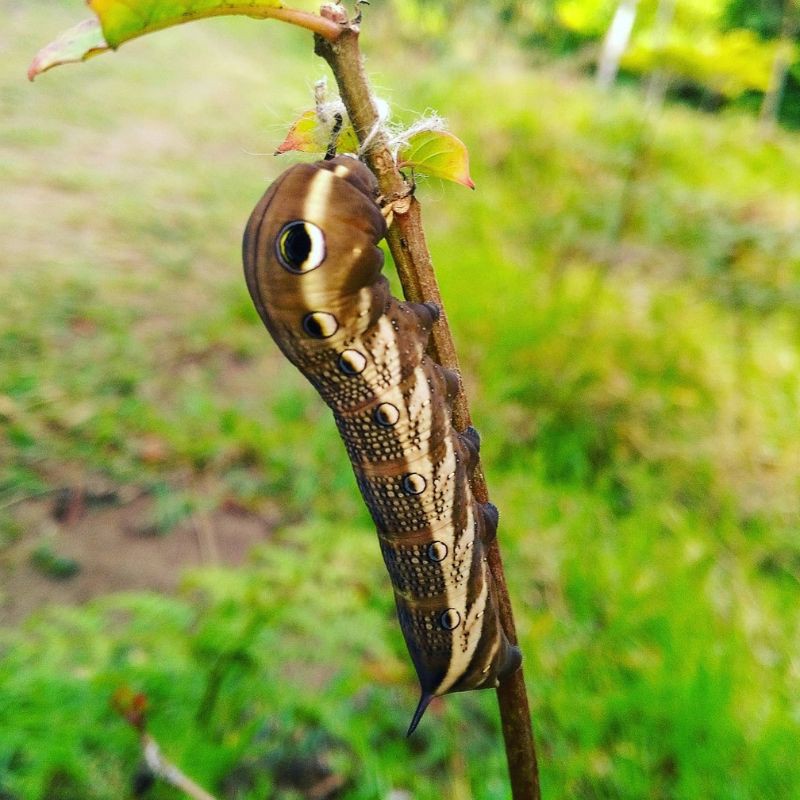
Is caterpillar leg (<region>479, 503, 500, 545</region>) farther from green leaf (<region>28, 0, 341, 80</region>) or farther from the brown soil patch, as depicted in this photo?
the brown soil patch

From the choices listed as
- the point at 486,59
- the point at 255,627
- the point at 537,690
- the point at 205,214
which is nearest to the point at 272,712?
the point at 255,627

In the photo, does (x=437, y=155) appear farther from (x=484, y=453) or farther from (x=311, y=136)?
(x=484, y=453)

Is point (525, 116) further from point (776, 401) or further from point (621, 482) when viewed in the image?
point (621, 482)

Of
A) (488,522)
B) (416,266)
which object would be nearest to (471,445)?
(488,522)

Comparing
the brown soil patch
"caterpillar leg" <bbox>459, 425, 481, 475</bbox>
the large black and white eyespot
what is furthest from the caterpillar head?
the brown soil patch

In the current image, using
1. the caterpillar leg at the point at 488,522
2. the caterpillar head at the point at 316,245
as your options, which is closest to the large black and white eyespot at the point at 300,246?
the caterpillar head at the point at 316,245

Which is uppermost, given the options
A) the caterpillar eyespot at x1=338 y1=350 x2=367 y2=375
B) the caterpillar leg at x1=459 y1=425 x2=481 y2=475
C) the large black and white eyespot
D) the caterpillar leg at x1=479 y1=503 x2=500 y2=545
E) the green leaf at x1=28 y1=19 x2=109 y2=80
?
the green leaf at x1=28 y1=19 x2=109 y2=80

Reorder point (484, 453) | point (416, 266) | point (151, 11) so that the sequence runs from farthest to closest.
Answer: point (484, 453), point (416, 266), point (151, 11)
